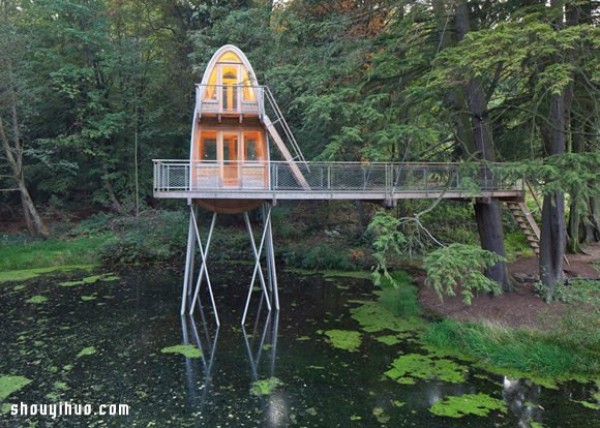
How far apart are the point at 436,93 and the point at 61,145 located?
699 inches

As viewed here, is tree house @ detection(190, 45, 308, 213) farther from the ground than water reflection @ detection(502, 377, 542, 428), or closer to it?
farther from the ground

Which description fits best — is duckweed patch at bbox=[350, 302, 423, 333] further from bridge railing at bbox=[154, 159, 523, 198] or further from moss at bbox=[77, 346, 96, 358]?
moss at bbox=[77, 346, 96, 358]

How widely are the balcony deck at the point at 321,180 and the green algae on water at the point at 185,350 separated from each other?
3577mm

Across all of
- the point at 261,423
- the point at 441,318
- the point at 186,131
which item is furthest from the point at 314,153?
the point at 261,423

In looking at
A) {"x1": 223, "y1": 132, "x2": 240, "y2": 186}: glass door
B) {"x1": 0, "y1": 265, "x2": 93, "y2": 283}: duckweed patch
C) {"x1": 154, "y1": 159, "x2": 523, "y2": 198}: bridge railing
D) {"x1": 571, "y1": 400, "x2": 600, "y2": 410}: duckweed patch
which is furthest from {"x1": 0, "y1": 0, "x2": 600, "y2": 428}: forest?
{"x1": 154, "y1": 159, "x2": 523, "y2": 198}: bridge railing

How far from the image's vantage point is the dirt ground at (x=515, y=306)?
10.5 meters

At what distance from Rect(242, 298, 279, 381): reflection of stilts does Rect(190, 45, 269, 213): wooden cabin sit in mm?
3101

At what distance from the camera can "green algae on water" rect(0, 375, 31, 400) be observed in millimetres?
7841

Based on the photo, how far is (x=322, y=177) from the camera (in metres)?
11.8

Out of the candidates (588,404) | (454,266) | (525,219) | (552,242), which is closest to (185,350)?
(454,266)

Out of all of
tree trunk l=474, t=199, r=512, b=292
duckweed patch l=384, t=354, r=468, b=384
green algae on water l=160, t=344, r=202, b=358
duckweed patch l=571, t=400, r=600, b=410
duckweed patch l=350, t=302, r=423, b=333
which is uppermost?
tree trunk l=474, t=199, r=512, b=292

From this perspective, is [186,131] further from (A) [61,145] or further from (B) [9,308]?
(B) [9,308]

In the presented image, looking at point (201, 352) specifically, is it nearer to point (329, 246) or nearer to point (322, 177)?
point (322, 177)

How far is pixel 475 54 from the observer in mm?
8312
